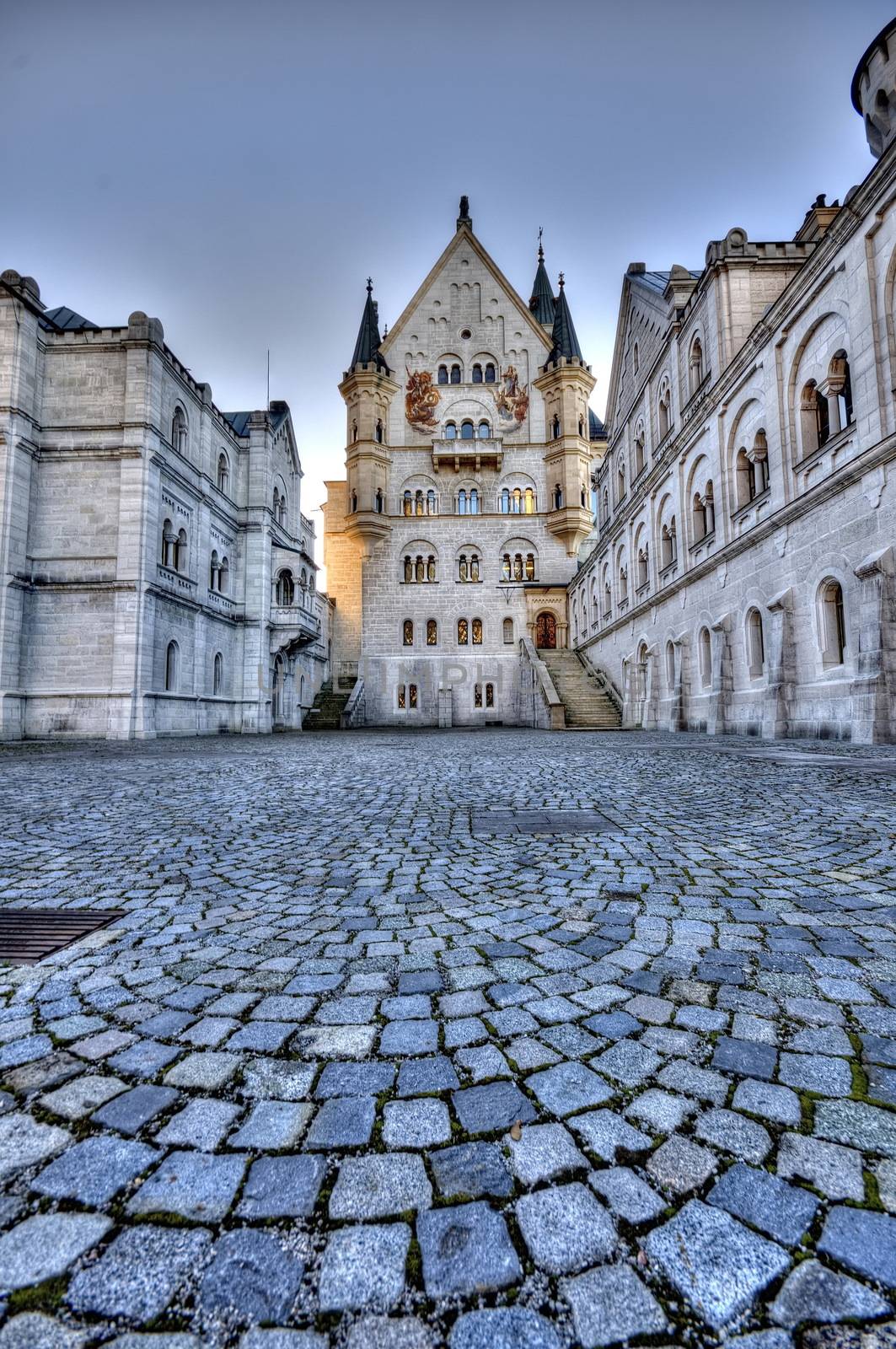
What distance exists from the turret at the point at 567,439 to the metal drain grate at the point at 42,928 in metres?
33.6

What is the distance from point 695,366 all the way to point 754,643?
1008 cm

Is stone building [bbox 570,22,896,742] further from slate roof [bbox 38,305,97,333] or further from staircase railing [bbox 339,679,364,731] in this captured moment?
slate roof [bbox 38,305,97,333]

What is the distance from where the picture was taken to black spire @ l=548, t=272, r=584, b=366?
35.4m

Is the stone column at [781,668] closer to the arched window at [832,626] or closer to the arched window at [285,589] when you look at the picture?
the arched window at [832,626]

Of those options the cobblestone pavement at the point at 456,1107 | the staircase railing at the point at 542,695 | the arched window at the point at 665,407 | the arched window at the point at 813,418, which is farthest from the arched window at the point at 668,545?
the cobblestone pavement at the point at 456,1107

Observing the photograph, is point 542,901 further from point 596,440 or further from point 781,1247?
point 596,440

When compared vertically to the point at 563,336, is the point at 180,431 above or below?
below

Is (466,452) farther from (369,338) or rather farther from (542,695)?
(542,695)

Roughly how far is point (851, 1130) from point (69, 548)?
2378 centimetres

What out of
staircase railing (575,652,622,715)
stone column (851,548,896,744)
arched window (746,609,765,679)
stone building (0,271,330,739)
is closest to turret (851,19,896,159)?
arched window (746,609,765,679)

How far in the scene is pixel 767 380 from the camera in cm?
1398

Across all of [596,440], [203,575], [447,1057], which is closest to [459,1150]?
[447,1057]

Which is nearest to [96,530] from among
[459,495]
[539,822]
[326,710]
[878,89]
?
[326,710]

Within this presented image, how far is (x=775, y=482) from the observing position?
13.7 meters
